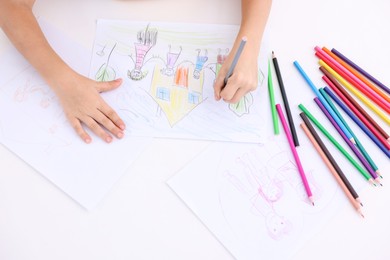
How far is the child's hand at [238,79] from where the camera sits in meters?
0.58

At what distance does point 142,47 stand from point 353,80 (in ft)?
1.37

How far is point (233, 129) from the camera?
61cm

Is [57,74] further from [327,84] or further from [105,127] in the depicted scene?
[327,84]

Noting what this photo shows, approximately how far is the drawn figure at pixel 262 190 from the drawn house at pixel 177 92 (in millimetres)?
137

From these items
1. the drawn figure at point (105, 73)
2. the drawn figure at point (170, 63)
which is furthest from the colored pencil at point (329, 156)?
the drawn figure at point (105, 73)

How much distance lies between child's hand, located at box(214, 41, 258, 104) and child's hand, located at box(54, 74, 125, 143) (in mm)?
189

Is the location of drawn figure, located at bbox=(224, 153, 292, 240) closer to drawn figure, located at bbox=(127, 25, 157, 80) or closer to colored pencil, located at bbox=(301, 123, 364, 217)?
colored pencil, located at bbox=(301, 123, 364, 217)

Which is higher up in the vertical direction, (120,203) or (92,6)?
(92,6)

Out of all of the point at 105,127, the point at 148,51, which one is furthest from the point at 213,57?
the point at 105,127

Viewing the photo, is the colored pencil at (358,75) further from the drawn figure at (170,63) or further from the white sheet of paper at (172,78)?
the drawn figure at (170,63)

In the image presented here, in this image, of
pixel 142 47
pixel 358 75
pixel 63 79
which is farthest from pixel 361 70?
pixel 63 79

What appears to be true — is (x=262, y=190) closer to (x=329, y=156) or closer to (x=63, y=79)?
(x=329, y=156)

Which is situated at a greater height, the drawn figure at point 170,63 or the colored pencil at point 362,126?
the colored pencil at point 362,126

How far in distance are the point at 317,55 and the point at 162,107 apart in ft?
1.07
